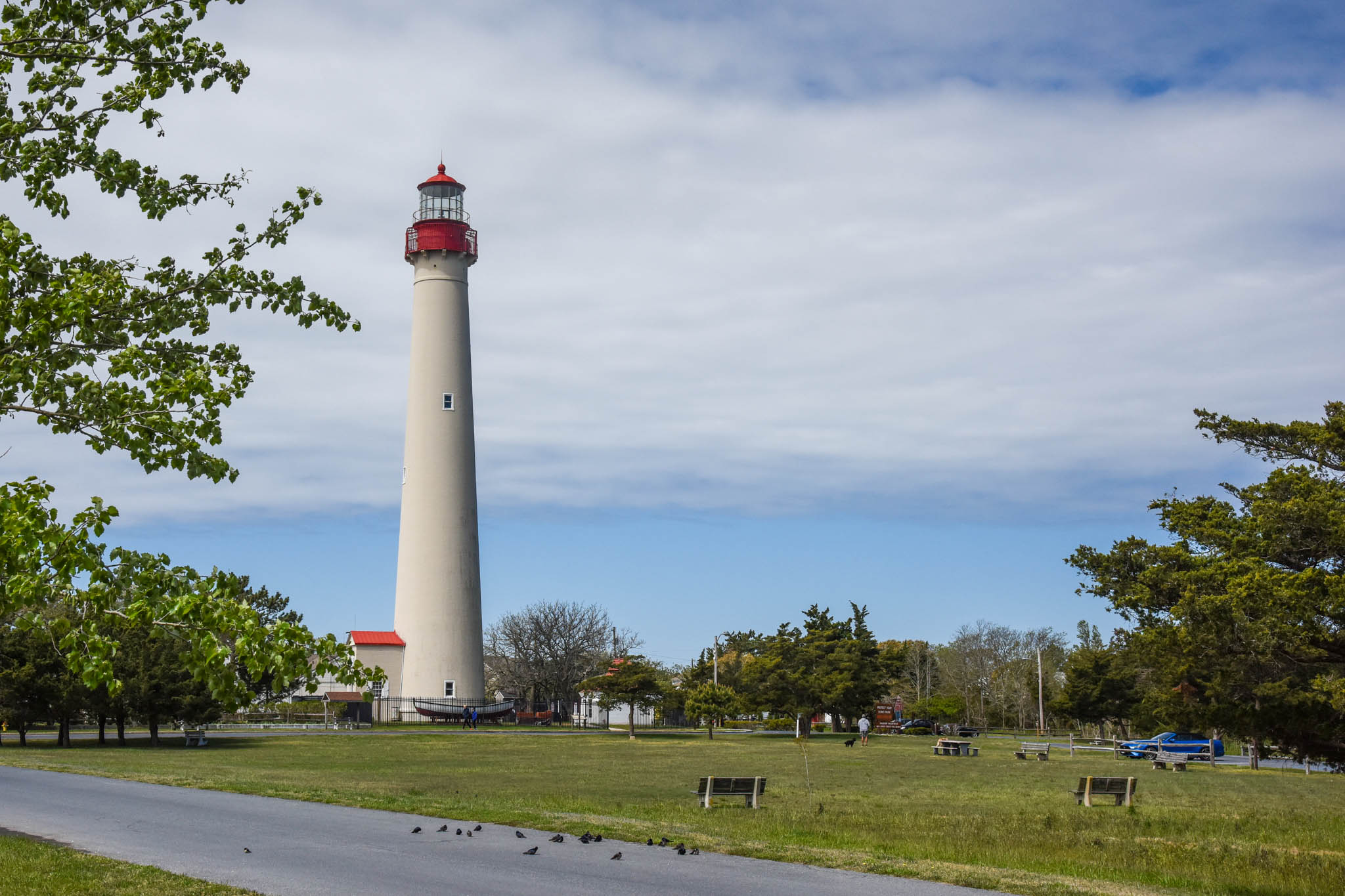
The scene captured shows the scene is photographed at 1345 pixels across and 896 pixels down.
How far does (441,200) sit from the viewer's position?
62094 millimetres

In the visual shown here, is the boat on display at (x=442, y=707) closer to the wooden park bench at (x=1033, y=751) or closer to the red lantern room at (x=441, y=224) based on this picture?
the red lantern room at (x=441, y=224)

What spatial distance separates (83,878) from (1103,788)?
19661mm

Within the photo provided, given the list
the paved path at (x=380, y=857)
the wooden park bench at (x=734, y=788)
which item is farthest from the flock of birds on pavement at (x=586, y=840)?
the wooden park bench at (x=734, y=788)

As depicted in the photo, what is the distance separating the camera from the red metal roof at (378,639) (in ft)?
198

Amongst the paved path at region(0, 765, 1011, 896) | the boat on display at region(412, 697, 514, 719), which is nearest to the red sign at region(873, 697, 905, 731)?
the boat on display at region(412, 697, 514, 719)

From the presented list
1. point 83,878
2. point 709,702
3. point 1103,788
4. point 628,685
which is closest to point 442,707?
point 628,685

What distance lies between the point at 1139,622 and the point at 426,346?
144ft

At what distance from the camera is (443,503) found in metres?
58.7

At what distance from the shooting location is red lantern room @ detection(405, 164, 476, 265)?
59188 mm

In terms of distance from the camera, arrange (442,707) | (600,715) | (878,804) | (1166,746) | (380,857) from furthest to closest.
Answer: (600,715), (442,707), (1166,746), (878,804), (380,857)

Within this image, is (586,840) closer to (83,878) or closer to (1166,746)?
(83,878)

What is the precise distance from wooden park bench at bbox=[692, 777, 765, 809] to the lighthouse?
39429 millimetres

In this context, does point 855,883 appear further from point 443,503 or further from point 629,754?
point 443,503

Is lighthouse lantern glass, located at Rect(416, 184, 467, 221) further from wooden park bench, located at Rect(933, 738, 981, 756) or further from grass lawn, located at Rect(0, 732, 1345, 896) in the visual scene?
wooden park bench, located at Rect(933, 738, 981, 756)
